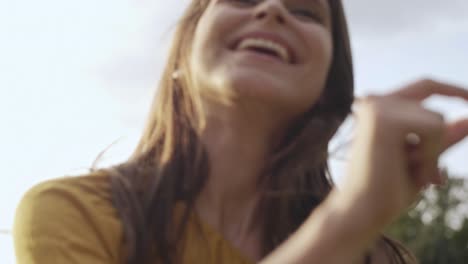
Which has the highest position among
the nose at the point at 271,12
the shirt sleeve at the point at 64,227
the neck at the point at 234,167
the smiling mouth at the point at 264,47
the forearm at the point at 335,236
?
the nose at the point at 271,12

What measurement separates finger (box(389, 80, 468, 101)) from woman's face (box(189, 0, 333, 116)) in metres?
0.61

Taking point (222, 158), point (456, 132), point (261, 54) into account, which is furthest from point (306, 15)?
point (456, 132)

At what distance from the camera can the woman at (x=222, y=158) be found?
8.23 ft

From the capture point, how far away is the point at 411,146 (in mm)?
1850

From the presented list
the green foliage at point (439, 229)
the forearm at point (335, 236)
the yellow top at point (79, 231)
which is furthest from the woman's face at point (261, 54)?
the green foliage at point (439, 229)

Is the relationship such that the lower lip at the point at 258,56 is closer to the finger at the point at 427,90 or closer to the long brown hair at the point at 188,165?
the long brown hair at the point at 188,165

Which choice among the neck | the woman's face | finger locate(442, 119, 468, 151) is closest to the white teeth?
the woman's face

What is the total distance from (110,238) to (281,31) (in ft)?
2.30

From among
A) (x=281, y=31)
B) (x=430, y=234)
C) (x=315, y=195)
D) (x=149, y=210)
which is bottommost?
(x=430, y=234)

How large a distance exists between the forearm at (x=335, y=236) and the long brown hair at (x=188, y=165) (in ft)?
2.27

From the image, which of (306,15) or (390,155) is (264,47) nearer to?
(306,15)

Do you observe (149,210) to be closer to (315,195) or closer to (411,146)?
(315,195)

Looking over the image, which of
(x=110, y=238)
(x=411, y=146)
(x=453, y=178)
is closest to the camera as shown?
(x=411, y=146)

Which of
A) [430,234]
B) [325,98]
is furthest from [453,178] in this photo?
[325,98]
